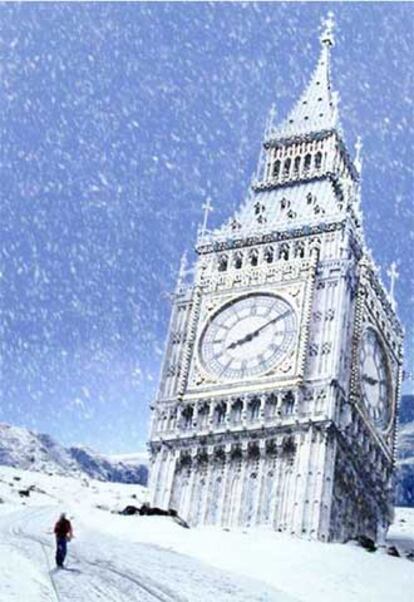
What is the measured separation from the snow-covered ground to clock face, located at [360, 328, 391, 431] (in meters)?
17.4

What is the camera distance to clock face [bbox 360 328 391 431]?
3548 inches

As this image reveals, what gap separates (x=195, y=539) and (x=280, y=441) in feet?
66.8

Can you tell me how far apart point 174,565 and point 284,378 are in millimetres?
33687

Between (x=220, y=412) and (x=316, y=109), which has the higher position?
(x=316, y=109)

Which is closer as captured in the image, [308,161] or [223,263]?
[223,263]

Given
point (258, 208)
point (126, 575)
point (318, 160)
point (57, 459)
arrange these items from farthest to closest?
point (57, 459), point (318, 160), point (258, 208), point (126, 575)

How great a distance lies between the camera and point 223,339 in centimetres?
9044

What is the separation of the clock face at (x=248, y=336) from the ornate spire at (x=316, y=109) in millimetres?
19438

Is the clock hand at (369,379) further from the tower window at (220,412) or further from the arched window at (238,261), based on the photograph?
the arched window at (238,261)

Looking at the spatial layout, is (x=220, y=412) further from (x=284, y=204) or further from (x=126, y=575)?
(x=126, y=575)

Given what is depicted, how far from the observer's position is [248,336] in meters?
89.4

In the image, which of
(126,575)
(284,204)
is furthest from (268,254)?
(126,575)

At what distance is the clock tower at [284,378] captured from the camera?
82938 millimetres

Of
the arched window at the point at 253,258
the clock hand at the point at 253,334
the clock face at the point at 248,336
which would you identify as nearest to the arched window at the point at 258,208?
the arched window at the point at 253,258
